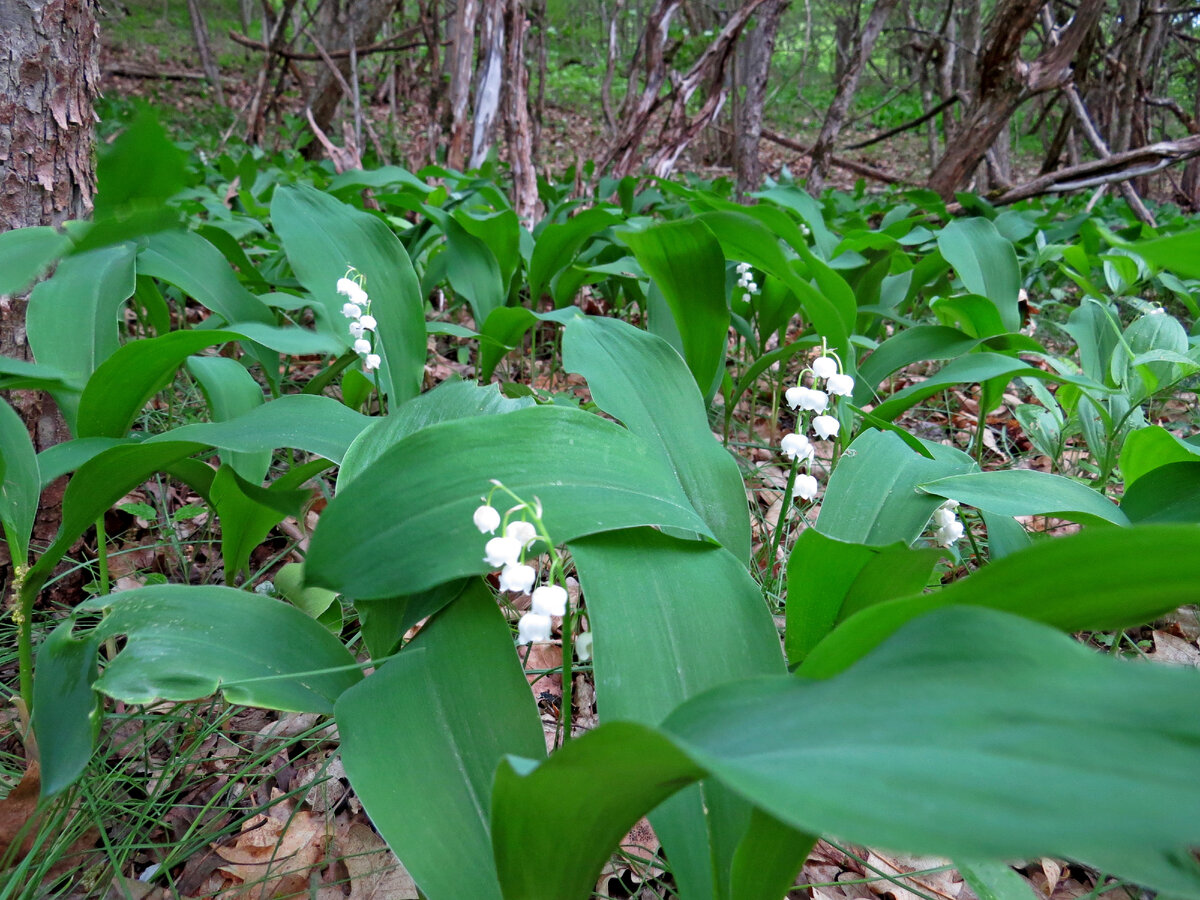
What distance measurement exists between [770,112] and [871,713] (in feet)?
66.1

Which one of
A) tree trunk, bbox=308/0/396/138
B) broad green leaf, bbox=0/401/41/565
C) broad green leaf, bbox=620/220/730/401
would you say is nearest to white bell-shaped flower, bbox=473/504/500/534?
broad green leaf, bbox=620/220/730/401

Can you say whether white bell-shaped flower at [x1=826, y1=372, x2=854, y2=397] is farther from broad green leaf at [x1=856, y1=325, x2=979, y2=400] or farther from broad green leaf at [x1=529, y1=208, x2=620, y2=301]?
broad green leaf at [x1=529, y1=208, x2=620, y2=301]

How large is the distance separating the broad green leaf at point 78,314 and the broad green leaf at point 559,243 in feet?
4.39

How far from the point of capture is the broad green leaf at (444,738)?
82cm

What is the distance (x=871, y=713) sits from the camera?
21.6 inches

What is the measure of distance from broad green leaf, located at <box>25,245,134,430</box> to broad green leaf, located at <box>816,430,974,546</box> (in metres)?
1.45

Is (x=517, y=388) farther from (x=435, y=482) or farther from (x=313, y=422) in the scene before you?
(x=435, y=482)

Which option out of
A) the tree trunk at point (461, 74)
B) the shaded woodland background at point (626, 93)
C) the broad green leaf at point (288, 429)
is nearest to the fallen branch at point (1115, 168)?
the shaded woodland background at point (626, 93)

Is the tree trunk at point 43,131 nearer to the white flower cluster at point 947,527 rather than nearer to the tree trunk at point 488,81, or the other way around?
the white flower cluster at point 947,527

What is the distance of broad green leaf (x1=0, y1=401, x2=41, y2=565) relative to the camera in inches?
48.4

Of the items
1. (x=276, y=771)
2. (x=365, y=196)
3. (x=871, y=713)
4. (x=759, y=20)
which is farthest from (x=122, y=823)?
(x=759, y=20)

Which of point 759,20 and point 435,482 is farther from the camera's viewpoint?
point 759,20

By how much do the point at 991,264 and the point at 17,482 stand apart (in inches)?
101

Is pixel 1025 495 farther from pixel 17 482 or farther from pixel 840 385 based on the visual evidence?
pixel 17 482
